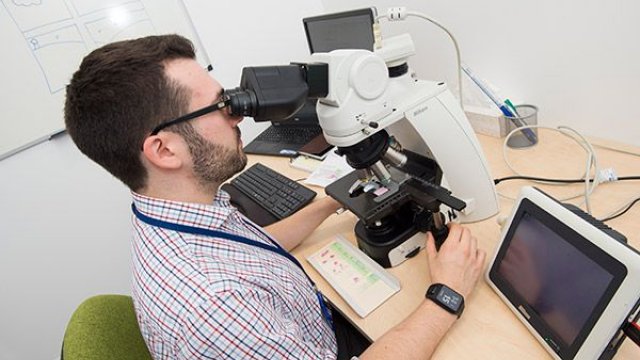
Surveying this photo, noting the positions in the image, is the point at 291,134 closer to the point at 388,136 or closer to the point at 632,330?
the point at 388,136

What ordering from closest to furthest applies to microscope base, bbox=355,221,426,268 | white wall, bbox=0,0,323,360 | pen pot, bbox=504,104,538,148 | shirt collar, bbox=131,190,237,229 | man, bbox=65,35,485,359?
man, bbox=65,35,485,359, shirt collar, bbox=131,190,237,229, microscope base, bbox=355,221,426,268, pen pot, bbox=504,104,538,148, white wall, bbox=0,0,323,360

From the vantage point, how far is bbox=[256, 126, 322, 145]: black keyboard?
164 centimetres

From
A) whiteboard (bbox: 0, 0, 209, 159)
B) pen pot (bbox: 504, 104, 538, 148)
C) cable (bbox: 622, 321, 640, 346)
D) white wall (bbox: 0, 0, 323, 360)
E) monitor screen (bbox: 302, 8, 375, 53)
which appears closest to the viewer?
cable (bbox: 622, 321, 640, 346)

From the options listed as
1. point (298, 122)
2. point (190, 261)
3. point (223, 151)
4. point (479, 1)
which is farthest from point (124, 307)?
point (479, 1)

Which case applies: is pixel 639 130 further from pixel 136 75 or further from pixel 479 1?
pixel 136 75

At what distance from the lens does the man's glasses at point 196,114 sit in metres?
0.73

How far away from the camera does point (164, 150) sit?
739mm

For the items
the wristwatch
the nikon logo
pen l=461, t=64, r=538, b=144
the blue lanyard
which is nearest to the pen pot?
pen l=461, t=64, r=538, b=144

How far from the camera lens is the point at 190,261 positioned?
667 millimetres

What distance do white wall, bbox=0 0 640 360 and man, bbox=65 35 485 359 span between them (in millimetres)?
561

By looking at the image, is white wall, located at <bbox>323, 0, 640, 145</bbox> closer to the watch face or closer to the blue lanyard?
the watch face

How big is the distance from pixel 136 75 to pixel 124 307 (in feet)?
1.72

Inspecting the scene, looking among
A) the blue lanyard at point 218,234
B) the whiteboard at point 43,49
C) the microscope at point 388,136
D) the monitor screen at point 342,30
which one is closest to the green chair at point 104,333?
the blue lanyard at point 218,234

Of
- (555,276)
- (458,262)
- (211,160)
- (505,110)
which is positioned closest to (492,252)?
(458,262)
